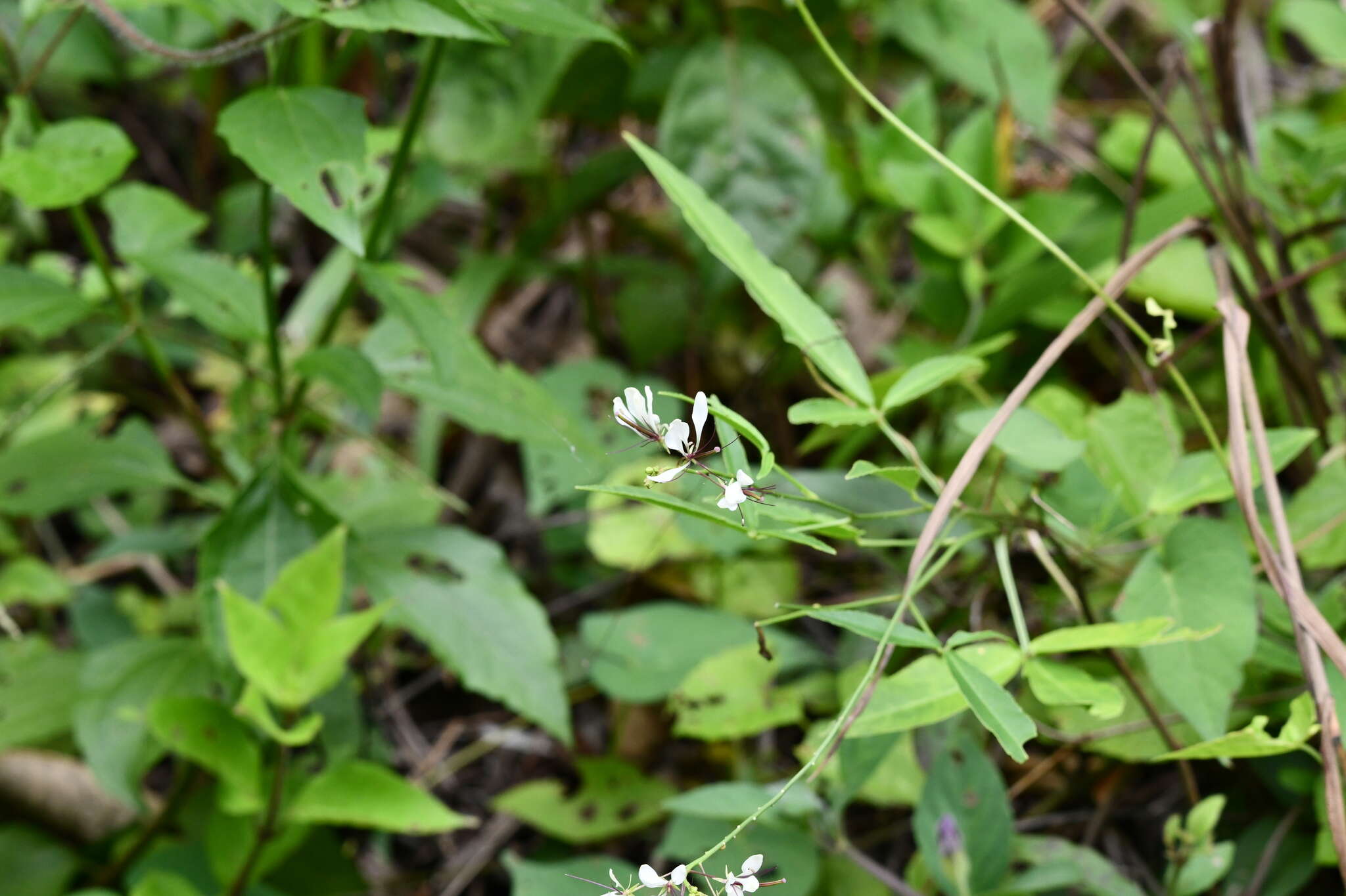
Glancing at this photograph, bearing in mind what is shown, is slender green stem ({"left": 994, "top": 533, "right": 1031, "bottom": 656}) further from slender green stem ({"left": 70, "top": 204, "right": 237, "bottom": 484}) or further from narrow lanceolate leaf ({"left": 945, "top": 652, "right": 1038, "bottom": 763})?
slender green stem ({"left": 70, "top": 204, "right": 237, "bottom": 484})

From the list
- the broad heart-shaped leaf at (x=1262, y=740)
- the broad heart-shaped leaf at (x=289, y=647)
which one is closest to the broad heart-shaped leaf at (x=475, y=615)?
the broad heart-shaped leaf at (x=289, y=647)

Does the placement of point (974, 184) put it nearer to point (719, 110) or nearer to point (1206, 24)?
point (1206, 24)

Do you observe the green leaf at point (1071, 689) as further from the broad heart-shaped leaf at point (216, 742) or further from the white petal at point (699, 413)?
the broad heart-shaped leaf at point (216, 742)

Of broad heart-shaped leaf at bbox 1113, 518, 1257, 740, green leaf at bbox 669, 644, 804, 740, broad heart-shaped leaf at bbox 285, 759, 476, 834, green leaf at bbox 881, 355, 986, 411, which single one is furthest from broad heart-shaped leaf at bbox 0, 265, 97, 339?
broad heart-shaped leaf at bbox 1113, 518, 1257, 740

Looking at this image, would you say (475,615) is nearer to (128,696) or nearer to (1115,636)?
(128,696)

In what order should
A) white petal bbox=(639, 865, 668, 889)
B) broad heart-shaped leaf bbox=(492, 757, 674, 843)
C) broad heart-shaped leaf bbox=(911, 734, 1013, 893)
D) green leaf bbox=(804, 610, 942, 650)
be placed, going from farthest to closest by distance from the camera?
broad heart-shaped leaf bbox=(492, 757, 674, 843)
broad heart-shaped leaf bbox=(911, 734, 1013, 893)
green leaf bbox=(804, 610, 942, 650)
white petal bbox=(639, 865, 668, 889)

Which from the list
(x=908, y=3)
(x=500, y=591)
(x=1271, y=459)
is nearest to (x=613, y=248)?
(x=908, y=3)
